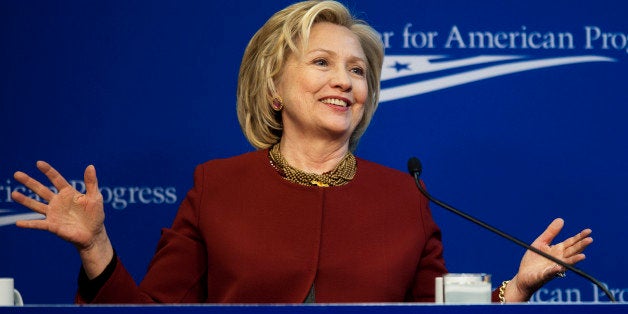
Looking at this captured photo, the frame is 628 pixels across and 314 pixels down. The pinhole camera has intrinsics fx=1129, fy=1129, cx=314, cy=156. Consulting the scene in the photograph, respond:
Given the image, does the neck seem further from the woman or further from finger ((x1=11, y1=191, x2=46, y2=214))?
finger ((x1=11, y1=191, x2=46, y2=214))

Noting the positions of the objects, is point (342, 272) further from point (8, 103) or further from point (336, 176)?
point (8, 103)

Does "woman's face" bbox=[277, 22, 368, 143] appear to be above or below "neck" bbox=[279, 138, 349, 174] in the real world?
above

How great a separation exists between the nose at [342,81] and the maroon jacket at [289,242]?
0.23 metres

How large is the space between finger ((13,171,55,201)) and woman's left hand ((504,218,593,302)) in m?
1.08

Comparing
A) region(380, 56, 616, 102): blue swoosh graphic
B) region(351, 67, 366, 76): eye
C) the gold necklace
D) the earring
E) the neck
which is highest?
region(380, 56, 616, 102): blue swoosh graphic

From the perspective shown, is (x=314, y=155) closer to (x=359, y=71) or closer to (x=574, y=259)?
(x=359, y=71)

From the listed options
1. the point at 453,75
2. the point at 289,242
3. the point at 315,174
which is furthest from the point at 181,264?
the point at 453,75

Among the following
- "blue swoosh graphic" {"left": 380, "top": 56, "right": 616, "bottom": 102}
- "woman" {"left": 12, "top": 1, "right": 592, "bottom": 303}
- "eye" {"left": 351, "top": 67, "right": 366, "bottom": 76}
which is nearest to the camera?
"woman" {"left": 12, "top": 1, "right": 592, "bottom": 303}

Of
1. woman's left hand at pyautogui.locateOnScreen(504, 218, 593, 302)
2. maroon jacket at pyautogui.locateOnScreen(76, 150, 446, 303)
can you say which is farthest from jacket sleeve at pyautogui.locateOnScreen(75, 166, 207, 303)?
woman's left hand at pyautogui.locateOnScreen(504, 218, 593, 302)

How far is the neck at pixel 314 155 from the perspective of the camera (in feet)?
9.61

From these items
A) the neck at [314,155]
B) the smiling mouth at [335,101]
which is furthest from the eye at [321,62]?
the neck at [314,155]

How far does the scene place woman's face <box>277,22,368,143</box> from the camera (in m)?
2.90

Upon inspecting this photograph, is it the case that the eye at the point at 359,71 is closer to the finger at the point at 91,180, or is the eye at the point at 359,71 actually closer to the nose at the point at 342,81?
the nose at the point at 342,81
